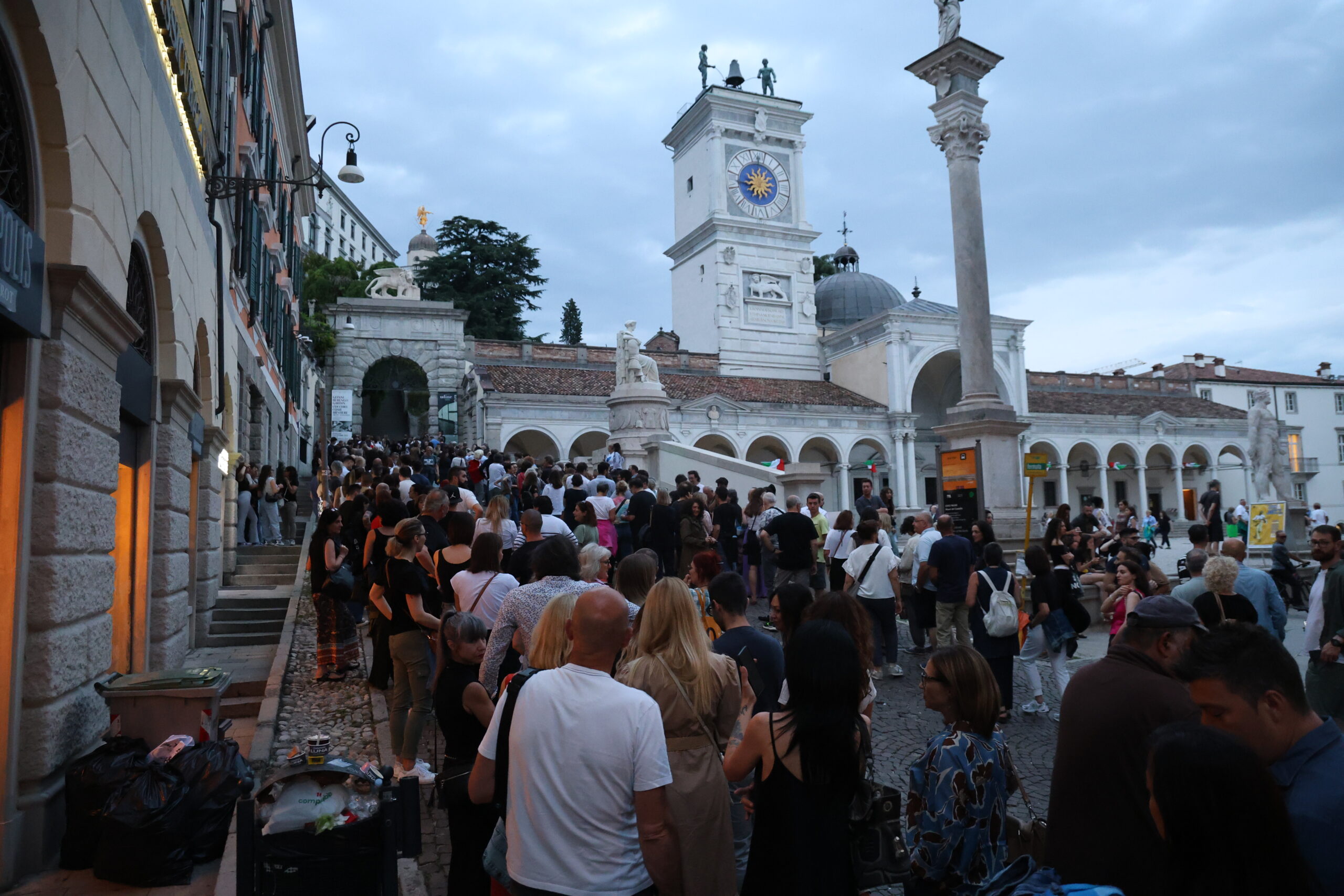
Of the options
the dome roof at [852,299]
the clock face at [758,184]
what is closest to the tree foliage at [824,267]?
the dome roof at [852,299]

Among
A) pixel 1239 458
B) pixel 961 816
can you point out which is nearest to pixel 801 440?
pixel 1239 458

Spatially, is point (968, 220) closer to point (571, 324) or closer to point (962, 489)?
point (962, 489)

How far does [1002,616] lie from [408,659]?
4.37m

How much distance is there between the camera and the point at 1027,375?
155 feet

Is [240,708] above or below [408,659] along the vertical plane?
below

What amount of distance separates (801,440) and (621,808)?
35.9 metres

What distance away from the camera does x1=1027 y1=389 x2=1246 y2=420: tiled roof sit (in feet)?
146

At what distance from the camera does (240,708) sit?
25.4 ft

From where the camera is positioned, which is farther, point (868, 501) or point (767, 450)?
point (767, 450)

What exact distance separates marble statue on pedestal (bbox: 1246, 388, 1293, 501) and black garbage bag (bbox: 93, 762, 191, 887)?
23710 mm

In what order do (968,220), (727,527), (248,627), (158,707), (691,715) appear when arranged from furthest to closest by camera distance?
(968,220) < (727,527) < (248,627) < (158,707) < (691,715)

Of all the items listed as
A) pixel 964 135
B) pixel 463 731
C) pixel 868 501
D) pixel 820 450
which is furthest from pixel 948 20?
pixel 820 450

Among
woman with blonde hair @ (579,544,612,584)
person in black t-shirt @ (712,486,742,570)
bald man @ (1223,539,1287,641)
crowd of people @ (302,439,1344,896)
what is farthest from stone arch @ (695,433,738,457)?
crowd of people @ (302,439,1344,896)

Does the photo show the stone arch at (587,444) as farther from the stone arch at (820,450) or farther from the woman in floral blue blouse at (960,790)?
the woman in floral blue blouse at (960,790)
